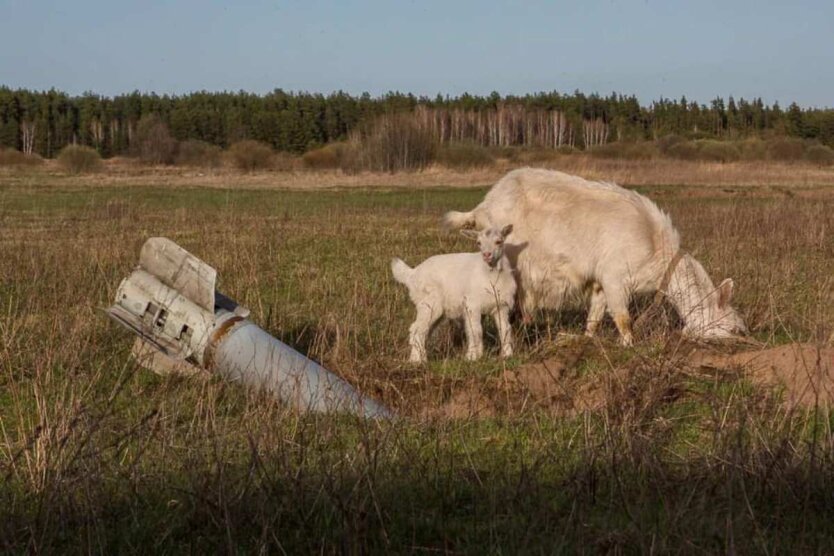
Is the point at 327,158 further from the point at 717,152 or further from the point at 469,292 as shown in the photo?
the point at 469,292

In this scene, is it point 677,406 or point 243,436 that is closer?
point 243,436

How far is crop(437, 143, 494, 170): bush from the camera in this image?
60.9 meters

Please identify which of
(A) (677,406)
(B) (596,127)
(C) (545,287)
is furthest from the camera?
(B) (596,127)

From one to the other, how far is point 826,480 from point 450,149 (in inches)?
2321

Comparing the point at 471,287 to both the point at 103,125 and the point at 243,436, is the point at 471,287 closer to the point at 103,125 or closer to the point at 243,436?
the point at 243,436

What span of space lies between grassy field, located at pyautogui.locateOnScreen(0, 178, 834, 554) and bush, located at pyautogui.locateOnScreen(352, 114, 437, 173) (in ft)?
165

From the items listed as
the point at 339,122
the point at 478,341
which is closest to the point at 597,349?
the point at 478,341

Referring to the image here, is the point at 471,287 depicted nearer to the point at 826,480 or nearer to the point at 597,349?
the point at 597,349

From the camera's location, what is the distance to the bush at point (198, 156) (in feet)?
237

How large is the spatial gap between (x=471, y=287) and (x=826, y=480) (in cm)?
437

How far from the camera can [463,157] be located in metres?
61.4

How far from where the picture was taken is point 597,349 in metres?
8.21

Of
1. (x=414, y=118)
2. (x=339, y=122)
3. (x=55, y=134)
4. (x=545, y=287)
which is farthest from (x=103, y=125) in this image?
(x=545, y=287)

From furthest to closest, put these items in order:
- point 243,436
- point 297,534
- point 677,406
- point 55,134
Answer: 1. point 55,134
2. point 677,406
3. point 243,436
4. point 297,534
